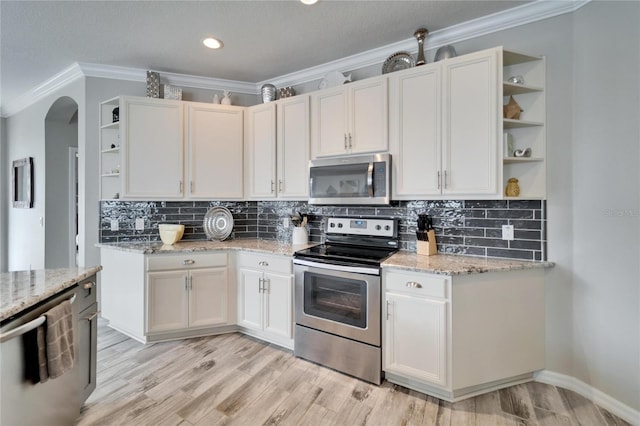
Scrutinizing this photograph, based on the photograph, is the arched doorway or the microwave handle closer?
the microwave handle

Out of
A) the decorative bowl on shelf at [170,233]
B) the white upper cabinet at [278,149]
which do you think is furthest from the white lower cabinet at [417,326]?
the decorative bowl on shelf at [170,233]

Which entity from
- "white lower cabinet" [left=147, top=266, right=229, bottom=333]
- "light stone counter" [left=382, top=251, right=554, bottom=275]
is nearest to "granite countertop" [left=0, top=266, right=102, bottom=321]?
"white lower cabinet" [left=147, top=266, right=229, bottom=333]

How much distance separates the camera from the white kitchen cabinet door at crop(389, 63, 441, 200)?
7.87 feet

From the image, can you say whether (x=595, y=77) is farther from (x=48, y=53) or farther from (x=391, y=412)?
(x=48, y=53)

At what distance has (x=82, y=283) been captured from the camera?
1837 mm

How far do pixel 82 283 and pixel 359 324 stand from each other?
1729 mm

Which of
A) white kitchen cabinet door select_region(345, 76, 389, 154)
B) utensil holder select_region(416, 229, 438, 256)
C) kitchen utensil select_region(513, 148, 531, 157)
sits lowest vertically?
utensil holder select_region(416, 229, 438, 256)

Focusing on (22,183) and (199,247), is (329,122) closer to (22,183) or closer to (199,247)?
(199,247)

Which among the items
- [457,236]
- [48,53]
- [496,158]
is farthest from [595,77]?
[48,53]

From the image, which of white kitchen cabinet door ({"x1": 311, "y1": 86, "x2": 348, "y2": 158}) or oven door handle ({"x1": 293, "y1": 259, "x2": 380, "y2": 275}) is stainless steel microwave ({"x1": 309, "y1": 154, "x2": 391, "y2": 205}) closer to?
white kitchen cabinet door ({"x1": 311, "y1": 86, "x2": 348, "y2": 158})

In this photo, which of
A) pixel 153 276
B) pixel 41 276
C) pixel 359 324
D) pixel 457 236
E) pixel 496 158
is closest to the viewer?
pixel 41 276

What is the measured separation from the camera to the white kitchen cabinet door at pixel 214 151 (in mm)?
3285

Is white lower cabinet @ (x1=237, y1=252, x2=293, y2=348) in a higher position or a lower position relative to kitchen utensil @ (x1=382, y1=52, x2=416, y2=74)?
lower

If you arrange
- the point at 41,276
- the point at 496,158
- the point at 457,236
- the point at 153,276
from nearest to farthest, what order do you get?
the point at 41,276 → the point at 496,158 → the point at 457,236 → the point at 153,276
